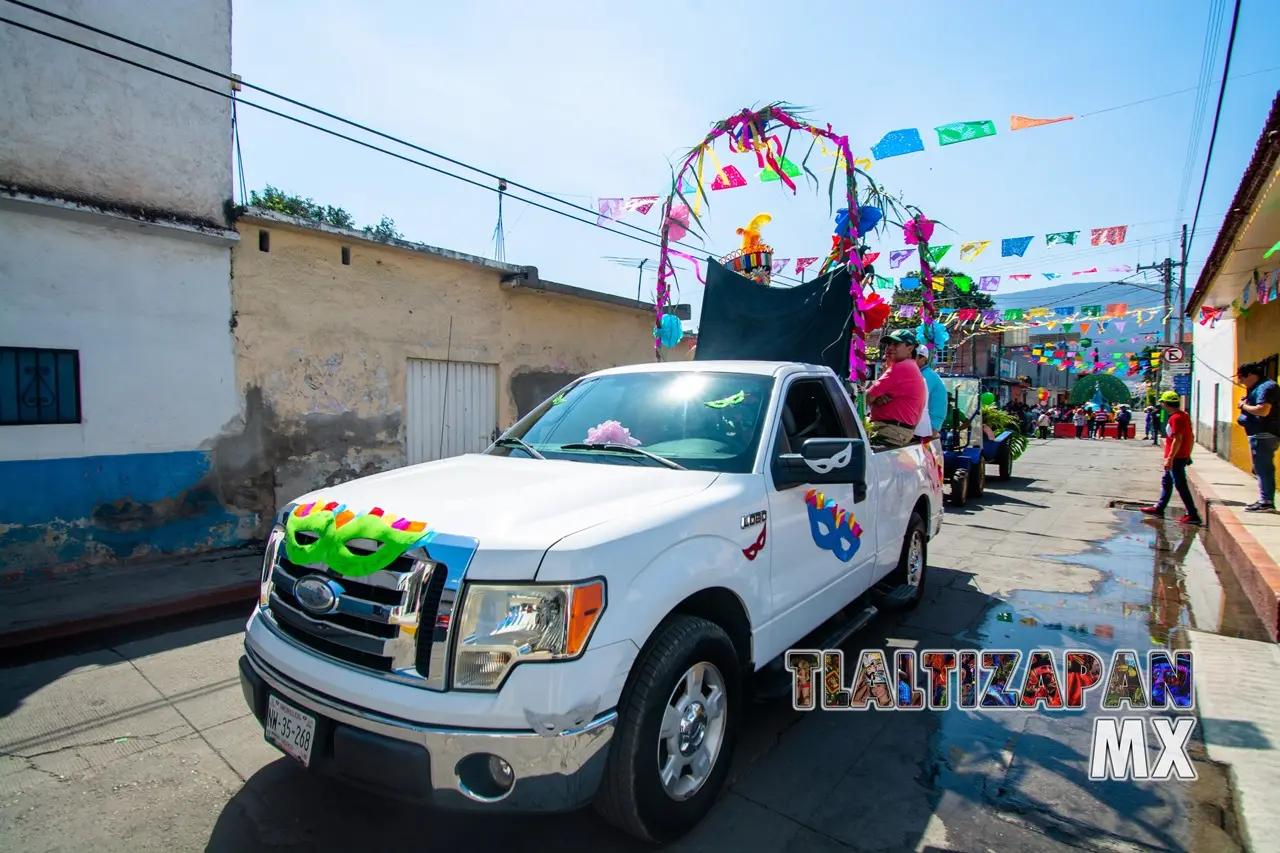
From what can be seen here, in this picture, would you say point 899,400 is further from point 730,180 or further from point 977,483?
point 977,483

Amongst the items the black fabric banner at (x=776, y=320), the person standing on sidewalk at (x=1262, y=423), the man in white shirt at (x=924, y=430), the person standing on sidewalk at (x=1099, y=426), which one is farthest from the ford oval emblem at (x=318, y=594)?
the person standing on sidewalk at (x=1099, y=426)

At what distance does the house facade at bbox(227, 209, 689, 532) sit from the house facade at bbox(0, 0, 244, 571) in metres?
0.36

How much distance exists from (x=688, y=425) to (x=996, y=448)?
39.0ft

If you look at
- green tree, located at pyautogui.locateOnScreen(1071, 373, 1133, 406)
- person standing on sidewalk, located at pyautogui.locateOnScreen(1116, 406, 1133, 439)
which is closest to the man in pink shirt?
person standing on sidewalk, located at pyautogui.locateOnScreen(1116, 406, 1133, 439)

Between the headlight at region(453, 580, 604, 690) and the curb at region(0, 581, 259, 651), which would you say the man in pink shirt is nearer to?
the headlight at region(453, 580, 604, 690)

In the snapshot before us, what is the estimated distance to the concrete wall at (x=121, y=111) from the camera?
5.93 m

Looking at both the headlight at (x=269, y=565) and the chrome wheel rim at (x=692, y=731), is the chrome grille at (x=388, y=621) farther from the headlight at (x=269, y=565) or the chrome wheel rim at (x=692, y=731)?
the chrome wheel rim at (x=692, y=731)

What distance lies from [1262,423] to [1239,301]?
19.8 ft

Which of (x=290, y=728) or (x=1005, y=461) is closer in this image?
(x=290, y=728)

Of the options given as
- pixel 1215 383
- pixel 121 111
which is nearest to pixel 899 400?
pixel 121 111

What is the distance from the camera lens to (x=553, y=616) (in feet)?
7.00

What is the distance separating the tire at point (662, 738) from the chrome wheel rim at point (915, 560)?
9.29ft

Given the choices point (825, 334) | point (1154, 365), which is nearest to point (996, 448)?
point (825, 334)

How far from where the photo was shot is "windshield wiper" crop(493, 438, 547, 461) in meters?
3.45
